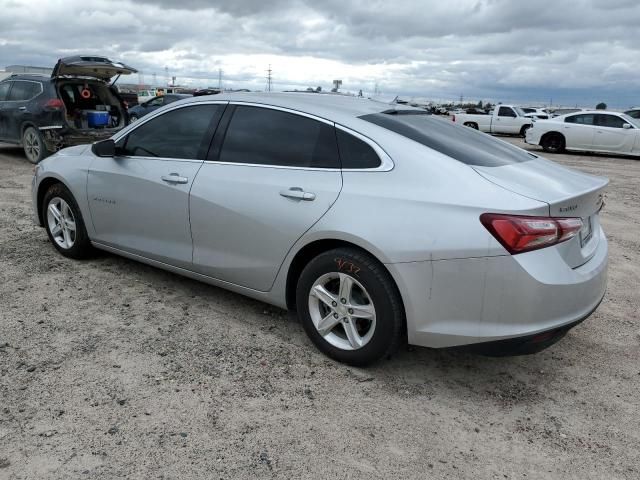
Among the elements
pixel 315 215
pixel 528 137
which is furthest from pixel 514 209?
pixel 528 137

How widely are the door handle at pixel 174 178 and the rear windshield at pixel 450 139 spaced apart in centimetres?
132

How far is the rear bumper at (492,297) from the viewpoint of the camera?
103 inches

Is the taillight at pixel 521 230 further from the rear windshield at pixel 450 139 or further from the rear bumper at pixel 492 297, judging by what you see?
the rear windshield at pixel 450 139

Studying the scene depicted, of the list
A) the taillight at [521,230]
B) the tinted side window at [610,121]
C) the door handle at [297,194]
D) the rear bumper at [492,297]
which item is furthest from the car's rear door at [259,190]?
the tinted side window at [610,121]

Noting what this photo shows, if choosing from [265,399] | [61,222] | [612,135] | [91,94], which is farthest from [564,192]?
[612,135]

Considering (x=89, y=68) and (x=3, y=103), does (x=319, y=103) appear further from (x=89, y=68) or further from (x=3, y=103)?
(x=3, y=103)

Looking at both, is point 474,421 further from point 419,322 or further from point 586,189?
point 586,189

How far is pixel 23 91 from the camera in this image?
33.1 feet

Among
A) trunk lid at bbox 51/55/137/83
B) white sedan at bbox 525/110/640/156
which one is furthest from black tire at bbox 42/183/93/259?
white sedan at bbox 525/110/640/156

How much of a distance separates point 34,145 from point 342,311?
29.6ft

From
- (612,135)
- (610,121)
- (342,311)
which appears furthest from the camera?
(610,121)

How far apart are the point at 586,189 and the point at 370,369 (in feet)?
5.21

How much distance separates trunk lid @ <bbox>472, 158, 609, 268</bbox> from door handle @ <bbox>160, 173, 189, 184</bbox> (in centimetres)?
196

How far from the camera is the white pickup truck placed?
1003 inches
